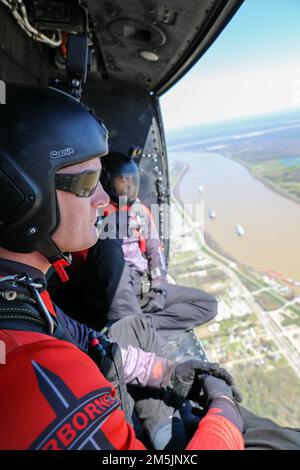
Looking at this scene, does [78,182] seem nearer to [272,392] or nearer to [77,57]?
[77,57]

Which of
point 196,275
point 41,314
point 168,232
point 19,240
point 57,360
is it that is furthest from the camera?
point 196,275

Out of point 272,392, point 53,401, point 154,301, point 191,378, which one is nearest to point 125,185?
point 154,301

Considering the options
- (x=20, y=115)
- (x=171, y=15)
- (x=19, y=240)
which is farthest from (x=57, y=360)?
(x=171, y=15)

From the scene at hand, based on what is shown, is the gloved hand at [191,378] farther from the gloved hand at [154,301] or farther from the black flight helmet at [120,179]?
the black flight helmet at [120,179]

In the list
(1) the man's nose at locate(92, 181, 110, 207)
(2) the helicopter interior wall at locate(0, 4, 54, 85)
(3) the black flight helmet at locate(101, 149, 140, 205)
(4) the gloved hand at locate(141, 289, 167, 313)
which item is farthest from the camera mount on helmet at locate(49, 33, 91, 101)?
(4) the gloved hand at locate(141, 289, 167, 313)

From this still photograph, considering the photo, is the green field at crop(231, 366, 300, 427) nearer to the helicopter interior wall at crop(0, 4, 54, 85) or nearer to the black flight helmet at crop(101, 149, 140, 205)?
the black flight helmet at crop(101, 149, 140, 205)

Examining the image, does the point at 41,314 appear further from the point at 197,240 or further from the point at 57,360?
the point at 197,240

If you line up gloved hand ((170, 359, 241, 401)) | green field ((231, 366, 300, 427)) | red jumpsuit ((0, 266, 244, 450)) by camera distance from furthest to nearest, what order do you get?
green field ((231, 366, 300, 427))
gloved hand ((170, 359, 241, 401))
red jumpsuit ((0, 266, 244, 450))
